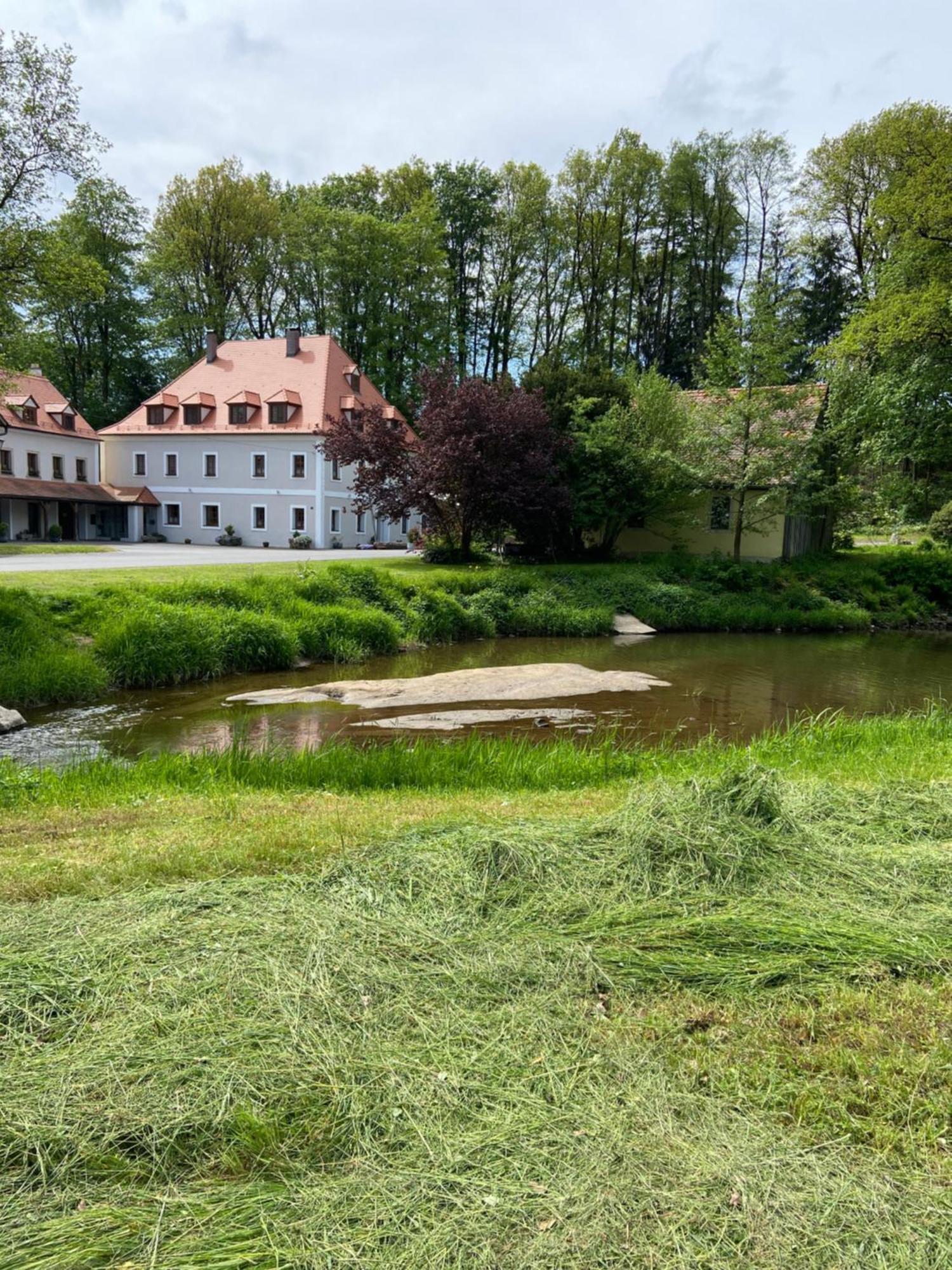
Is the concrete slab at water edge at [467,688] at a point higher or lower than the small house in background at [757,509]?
lower

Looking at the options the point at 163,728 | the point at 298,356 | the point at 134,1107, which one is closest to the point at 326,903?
the point at 134,1107

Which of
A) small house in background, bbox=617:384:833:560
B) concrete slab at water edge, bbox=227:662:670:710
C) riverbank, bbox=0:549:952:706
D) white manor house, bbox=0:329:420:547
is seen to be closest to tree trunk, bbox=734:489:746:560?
small house in background, bbox=617:384:833:560

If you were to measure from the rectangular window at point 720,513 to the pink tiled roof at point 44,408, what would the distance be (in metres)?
34.5

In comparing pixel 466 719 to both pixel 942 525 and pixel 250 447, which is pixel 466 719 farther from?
pixel 250 447

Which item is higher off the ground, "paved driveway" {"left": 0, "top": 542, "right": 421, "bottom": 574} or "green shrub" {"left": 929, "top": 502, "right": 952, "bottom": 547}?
"green shrub" {"left": 929, "top": 502, "right": 952, "bottom": 547}

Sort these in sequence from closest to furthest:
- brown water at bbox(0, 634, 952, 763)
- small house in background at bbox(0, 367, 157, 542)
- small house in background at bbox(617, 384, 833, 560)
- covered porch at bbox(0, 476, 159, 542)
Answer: brown water at bbox(0, 634, 952, 763) < small house in background at bbox(617, 384, 833, 560) < covered porch at bbox(0, 476, 159, 542) < small house in background at bbox(0, 367, 157, 542)

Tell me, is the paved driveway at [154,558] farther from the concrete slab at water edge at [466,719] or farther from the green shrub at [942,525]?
the green shrub at [942,525]

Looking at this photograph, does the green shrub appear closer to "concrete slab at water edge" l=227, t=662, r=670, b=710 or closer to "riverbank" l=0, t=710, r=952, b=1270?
"concrete slab at water edge" l=227, t=662, r=670, b=710

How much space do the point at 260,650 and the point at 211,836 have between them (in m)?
10.5

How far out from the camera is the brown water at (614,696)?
1052 cm

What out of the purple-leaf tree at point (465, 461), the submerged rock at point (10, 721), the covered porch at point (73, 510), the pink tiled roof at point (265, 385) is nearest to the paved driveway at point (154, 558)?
the purple-leaf tree at point (465, 461)

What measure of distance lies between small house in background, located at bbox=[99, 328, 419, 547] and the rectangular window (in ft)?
60.0

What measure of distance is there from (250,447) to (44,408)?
11829mm

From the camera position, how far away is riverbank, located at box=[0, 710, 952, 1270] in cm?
213
